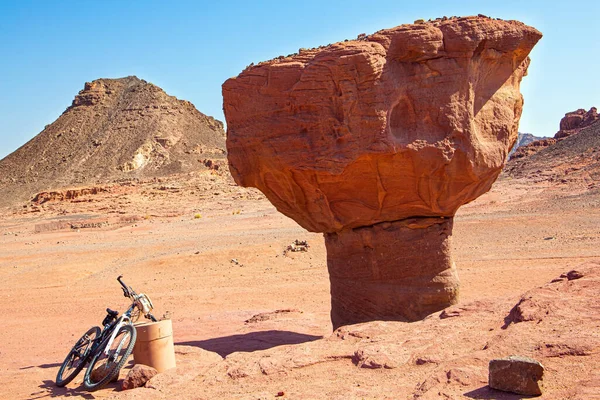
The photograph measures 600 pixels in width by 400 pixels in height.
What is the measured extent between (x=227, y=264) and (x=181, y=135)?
233 ft

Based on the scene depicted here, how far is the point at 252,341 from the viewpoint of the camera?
9.92 meters

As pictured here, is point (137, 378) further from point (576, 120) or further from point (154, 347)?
point (576, 120)

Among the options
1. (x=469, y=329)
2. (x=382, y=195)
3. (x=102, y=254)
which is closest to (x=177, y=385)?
(x=469, y=329)

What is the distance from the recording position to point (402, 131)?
828 centimetres

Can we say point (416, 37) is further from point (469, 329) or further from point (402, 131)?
point (469, 329)

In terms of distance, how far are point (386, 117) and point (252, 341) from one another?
4.35 m

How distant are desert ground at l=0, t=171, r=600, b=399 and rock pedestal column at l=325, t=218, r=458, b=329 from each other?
3.43 ft

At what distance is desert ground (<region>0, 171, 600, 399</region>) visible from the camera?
5523 millimetres

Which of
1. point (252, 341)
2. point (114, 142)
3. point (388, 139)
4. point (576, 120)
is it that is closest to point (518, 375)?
point (388, 139)

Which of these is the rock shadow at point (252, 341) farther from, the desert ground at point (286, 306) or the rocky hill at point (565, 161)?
the rocky hill at point (565, 161)

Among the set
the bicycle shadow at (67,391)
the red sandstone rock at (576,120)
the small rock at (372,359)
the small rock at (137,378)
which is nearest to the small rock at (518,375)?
the small rock at (372,359)

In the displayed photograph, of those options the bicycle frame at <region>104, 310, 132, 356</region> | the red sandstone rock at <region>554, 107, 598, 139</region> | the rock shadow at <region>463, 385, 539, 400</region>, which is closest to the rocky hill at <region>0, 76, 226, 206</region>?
the red sandstone rock at <region>554, 107, 598, 139</region>

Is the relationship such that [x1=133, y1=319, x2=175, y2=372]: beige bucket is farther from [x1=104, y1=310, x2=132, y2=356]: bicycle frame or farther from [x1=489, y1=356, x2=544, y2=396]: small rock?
[x1=489, y1=356, x2=544, y2=396]: small rock

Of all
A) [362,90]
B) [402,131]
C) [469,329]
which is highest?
[362,90]
